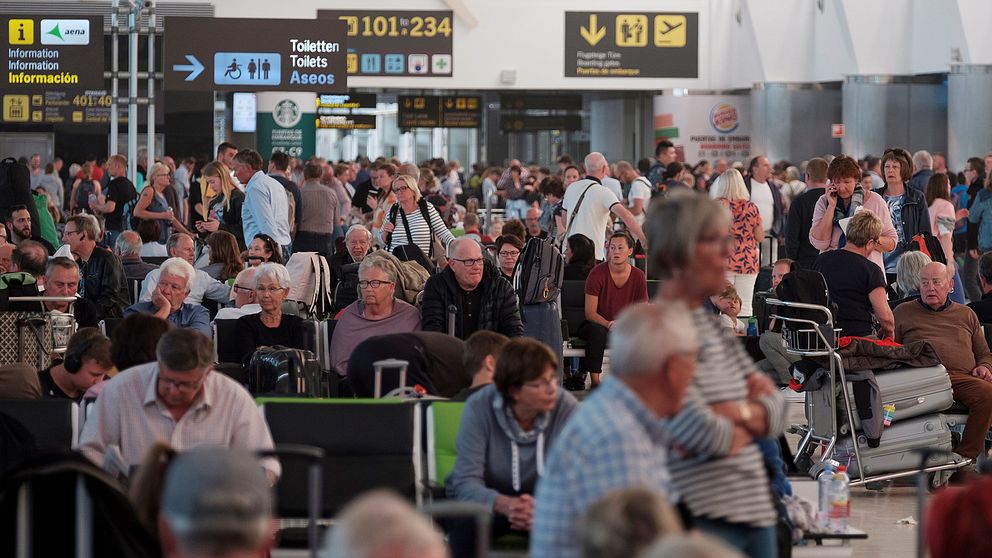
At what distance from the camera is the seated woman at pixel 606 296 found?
1038 cm

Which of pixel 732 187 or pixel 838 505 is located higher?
pixel 732 187

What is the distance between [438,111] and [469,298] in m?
21.7

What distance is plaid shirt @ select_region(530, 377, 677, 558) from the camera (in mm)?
3182

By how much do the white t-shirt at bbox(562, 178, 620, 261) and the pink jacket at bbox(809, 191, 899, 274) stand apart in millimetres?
1963

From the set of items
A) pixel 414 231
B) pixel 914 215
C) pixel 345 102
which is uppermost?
pixel 345 102

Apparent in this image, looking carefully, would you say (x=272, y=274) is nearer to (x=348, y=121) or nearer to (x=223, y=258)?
(x=223, y=258)

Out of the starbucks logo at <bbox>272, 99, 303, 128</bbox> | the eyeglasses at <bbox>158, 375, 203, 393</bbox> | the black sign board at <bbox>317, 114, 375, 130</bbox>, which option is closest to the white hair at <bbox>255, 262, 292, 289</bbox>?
the eyeglasses at <bbox>158, 375, 203, 393</bbox>

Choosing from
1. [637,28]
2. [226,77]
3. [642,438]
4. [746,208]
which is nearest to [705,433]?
[642,438]

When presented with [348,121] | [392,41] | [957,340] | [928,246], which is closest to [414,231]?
[928,246]

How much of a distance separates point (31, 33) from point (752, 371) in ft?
46.7

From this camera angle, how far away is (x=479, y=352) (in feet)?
19.6

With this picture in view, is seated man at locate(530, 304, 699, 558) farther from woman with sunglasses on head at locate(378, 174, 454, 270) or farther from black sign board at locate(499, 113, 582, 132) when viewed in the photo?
black sign board at locate(499, 113, 582, 132)

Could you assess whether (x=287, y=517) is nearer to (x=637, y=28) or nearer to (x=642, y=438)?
(x=642, y=438)

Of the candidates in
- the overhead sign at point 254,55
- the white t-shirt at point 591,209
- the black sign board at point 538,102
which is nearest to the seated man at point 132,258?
the white t-shirt at point 591,209
